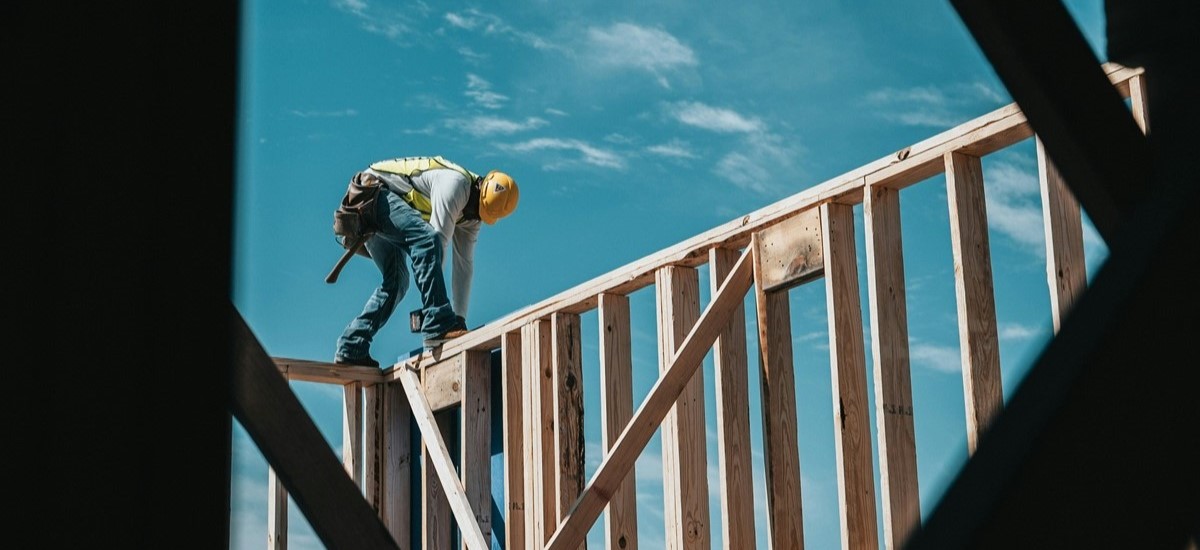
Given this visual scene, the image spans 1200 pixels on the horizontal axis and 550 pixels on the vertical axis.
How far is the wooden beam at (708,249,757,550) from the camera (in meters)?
6.83

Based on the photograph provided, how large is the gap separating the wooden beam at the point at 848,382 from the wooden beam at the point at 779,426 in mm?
423

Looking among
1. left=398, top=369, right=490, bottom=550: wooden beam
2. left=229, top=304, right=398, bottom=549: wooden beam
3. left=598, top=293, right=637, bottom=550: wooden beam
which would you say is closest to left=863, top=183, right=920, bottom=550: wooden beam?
left=598, top=293, right=637, bottom=550: wooden beam

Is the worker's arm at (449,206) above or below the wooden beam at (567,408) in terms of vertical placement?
above

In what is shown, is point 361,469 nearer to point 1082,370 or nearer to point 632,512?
point 632,512

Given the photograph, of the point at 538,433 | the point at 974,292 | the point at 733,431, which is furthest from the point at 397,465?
the point at 974,292

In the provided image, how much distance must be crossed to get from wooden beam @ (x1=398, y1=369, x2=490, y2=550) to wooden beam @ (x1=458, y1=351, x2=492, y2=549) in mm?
132

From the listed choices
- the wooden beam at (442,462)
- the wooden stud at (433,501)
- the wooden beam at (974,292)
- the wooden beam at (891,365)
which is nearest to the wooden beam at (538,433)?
the wooden beam at (442,462)

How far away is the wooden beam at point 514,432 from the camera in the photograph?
8.47m

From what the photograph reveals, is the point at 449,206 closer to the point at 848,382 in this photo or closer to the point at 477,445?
the point at 477,445

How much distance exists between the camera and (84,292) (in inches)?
35.9

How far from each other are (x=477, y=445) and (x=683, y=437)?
220 centimetres

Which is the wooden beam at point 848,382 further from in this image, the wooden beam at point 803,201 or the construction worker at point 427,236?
the construction worker at point 427,236

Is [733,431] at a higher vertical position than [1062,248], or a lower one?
lower

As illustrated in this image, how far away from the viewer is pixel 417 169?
9.94m
